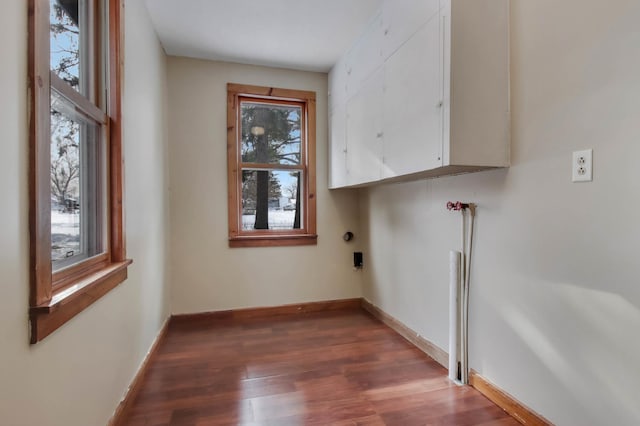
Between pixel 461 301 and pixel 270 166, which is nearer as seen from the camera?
pixel 461 301

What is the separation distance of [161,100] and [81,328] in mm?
2134

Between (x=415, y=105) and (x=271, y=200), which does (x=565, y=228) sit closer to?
(x=415, y=105)

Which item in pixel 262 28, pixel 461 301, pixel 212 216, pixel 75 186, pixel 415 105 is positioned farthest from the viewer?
pixel 212 216

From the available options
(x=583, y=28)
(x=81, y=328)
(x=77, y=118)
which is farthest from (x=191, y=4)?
(x=583, y=28)

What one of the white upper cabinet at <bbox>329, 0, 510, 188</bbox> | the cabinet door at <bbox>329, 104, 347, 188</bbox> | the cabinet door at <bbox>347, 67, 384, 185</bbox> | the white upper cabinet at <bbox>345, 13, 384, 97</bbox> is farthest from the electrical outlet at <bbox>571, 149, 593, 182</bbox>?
the cabinet door at <bbox>329, 104, 347, 188</bbox>

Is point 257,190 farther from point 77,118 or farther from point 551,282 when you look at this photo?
point 551,282

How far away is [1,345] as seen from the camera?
0.82 metres

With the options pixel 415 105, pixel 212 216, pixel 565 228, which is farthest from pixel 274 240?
pixel 565 228

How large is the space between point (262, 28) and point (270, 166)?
1.25m

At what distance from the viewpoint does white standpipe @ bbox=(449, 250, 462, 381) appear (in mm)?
1997

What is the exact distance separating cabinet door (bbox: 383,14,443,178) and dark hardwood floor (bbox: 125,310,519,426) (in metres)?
1.30

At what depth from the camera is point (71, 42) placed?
1351 mm

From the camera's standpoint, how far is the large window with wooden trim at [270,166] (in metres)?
3.22

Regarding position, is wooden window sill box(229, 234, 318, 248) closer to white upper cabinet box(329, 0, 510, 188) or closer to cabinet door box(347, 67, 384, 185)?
cabinet door box(347, 67, 384, 185)
